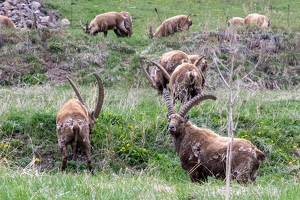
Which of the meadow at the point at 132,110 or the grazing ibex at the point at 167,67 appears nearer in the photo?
the meadow at the point at 132,110

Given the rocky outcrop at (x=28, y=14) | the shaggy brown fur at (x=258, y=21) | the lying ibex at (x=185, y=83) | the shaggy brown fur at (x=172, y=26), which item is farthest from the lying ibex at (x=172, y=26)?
the lying ibex at (x=185, y=83)

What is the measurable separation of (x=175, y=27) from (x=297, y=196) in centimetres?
1972

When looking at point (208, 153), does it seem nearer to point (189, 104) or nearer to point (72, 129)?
point (189, 104)

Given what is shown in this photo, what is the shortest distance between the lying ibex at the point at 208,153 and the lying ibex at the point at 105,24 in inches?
637

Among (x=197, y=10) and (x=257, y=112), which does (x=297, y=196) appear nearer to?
(x=257, y=112)

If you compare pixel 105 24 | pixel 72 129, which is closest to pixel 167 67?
pixel 72 129

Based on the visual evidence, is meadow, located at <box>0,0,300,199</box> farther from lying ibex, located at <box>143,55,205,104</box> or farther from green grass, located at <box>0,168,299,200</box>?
lying ibex, located at <box>143,55,205,104</box>

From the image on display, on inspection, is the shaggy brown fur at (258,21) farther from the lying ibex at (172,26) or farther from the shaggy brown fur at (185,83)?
the shaggy brown fur at (185,83)

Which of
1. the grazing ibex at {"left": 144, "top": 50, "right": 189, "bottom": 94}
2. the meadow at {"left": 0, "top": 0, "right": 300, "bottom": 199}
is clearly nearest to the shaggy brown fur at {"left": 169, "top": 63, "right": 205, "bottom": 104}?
the meadow at {"left": 0, "top": 0, "right": 300, "bottom": 199}

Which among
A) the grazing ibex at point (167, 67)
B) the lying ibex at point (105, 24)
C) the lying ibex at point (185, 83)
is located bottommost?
the lying ibex at point (105, 24)

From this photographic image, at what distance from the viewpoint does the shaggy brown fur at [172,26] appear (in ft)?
80.6

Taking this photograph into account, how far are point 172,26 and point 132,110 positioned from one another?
12.7 m

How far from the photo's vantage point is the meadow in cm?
646

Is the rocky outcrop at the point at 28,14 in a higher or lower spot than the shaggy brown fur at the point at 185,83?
lower
